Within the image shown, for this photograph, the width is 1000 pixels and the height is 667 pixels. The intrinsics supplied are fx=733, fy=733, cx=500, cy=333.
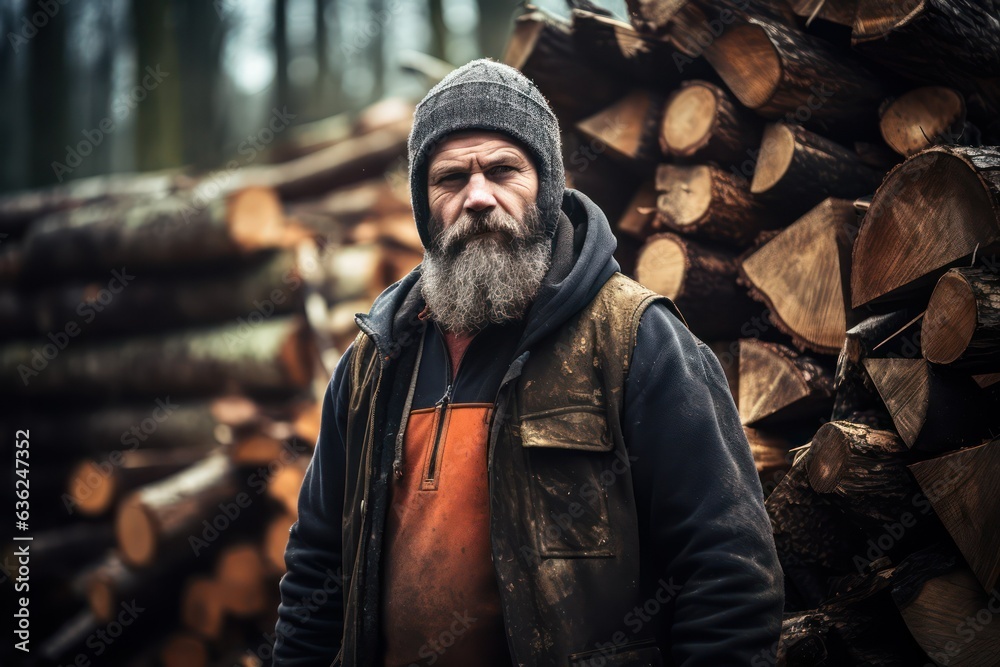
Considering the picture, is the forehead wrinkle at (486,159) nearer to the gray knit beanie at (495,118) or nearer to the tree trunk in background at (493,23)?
the gray knit beanie at (495,118)

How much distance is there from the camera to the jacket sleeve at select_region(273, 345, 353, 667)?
7.59 ft

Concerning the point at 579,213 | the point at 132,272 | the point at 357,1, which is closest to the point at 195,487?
the point at 132,272

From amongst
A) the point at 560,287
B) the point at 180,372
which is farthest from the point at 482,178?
the point at 180,372

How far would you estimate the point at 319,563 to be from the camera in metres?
2.37

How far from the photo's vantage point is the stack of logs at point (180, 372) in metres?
4.65

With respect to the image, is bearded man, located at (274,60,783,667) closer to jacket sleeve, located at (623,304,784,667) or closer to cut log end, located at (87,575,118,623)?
jacket sleeve, located at (623,304,784,667)

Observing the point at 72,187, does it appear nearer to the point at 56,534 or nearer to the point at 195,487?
the point at 56,534

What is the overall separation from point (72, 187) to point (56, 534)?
4241 millimetres

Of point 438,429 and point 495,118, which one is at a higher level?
point 495,118

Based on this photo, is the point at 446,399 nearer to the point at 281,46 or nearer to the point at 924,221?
the point at 924,221

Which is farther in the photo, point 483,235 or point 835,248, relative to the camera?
point 835,248

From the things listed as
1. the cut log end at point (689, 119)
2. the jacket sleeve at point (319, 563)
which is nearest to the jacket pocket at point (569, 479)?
the jacket sleeve at point (319, 563)

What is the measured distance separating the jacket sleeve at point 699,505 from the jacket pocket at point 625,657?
0.19 ft

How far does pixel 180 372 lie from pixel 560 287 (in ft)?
16.7
